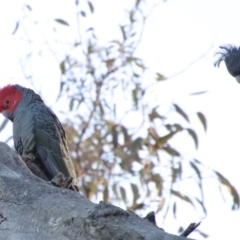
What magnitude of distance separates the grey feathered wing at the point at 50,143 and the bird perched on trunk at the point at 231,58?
1234 millimetres

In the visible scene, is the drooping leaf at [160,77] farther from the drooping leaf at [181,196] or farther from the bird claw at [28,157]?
the bird claw at [28,157]

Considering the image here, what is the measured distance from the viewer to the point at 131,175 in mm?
6312

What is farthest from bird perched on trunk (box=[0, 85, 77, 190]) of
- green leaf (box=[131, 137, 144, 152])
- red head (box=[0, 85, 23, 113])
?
green leaf (box=[131, 137, 144, 152])

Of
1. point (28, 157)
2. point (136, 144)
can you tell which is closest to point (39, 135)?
point (28, 157)

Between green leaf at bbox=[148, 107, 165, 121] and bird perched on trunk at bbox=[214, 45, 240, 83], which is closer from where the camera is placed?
bird perched on trunk at bbox=[214, 45, 240, 83]

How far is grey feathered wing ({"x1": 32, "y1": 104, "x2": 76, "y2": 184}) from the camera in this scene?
180 inches

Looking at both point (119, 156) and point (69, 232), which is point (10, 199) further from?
point (119, 156)

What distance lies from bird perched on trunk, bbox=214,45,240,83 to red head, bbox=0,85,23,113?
1.45 m

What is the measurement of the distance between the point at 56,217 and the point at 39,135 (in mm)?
2218

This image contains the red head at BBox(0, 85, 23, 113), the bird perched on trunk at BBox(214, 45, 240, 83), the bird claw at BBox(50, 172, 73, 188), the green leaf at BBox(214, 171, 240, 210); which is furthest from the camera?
the green leaf at BBox(214, 171, 240, 210)

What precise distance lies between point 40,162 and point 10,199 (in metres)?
1.90

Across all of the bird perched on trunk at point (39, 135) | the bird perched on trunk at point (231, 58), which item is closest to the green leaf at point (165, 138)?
the bird perched on trunk at point (231, 58)

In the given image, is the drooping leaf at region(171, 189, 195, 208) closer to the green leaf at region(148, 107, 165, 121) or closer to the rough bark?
the green leaf at region(148, 107, 165, 121)

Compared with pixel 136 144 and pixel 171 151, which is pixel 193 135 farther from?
pixel 136 144
